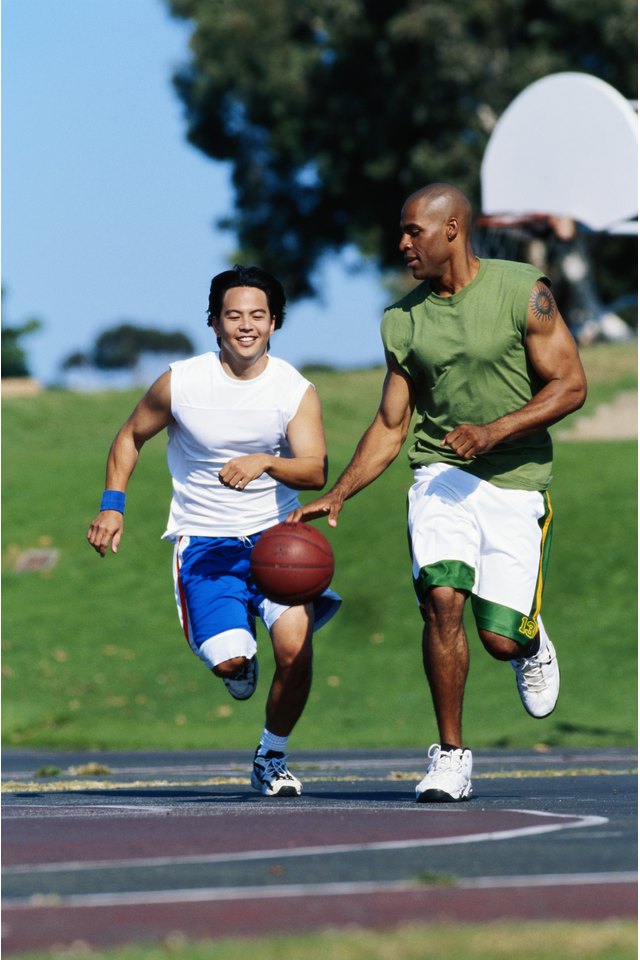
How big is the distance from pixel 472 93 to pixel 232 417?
130 feet

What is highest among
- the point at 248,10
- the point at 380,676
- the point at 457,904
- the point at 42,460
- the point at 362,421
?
the point at 248,10

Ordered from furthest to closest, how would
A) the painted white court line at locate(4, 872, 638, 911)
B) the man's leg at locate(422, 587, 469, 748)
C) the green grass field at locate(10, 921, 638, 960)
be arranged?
1. the man's leg at locate(422, 587, 469, 748)
2. the painted white court line at locate(4, 872, 638, 911)
3. the green grass field at locate(10, 921, 638, 960)

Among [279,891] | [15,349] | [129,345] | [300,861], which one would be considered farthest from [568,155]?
[129,345]

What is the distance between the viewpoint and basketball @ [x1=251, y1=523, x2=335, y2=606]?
762 centimetres

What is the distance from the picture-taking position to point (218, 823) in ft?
20.1

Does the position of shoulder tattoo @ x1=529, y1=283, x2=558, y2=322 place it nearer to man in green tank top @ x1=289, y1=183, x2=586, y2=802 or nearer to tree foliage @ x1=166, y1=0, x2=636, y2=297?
man in green tank top @ x1=289, y1=183, x2=586, y2=802

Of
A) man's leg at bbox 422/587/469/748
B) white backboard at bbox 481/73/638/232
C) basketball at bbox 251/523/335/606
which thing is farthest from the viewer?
white backboard at bbox 481/73/638/232

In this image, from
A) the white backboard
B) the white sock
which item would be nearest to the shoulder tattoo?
the white sock

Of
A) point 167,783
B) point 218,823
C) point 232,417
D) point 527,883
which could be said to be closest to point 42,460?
point 167,783

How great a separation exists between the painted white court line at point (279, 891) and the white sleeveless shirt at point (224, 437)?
3841 mm

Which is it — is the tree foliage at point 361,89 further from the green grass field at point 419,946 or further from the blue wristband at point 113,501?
the green grass field at point 419,946

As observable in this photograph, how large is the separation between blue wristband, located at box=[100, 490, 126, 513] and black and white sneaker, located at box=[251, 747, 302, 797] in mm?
1368

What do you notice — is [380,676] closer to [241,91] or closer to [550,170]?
[550,170]

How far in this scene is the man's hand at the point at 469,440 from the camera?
23.3ft
